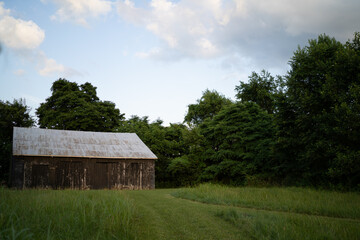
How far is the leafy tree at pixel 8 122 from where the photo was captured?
88.6 ft

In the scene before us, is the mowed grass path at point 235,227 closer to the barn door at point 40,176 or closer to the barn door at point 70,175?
the barn door at point 70,175

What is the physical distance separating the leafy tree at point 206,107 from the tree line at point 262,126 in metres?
0.17

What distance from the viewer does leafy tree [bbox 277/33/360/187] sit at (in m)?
17.1

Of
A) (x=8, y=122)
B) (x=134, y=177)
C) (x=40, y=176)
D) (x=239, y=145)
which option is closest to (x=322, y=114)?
(x=239, y=145)

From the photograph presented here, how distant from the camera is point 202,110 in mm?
46875

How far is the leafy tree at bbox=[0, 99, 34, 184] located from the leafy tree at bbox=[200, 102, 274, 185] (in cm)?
2051

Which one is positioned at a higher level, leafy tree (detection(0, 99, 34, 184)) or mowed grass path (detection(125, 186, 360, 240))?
leafy tree (detection(0, 99, 34, 184))

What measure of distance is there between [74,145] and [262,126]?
1931cm

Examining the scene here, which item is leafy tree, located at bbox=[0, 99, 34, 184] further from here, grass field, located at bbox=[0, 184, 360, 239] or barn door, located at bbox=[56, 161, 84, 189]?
grass field, located at bbox=[0, 184, 360, 239]

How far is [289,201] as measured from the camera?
1147 centimetres

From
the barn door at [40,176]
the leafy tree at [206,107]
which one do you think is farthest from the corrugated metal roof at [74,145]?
the leafy tree at [206,107]

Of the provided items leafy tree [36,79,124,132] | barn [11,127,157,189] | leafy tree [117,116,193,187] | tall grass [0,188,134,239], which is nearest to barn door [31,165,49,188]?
barn [11,127,157,189]

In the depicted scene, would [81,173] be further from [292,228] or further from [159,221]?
[292,228]

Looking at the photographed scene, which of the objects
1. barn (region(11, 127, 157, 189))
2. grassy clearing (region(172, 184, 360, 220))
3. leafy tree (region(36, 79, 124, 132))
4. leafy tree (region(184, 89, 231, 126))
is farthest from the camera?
leafy tree (region(184, 89, 231, 126))
